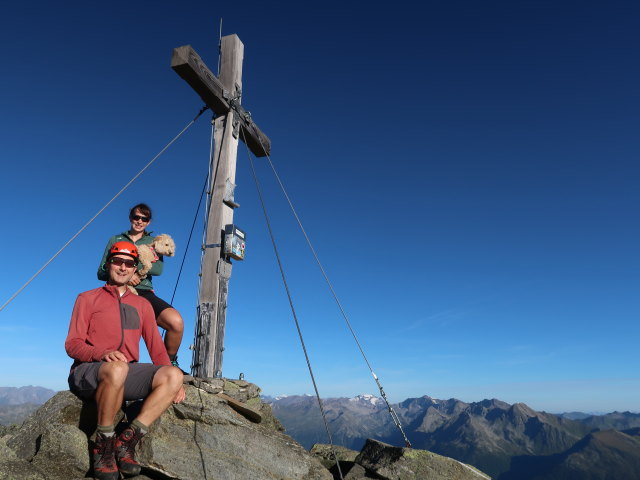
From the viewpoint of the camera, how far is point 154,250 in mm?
7195

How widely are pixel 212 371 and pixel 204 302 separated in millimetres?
1436

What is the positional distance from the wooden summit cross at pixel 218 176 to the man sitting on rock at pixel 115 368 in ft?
10.2

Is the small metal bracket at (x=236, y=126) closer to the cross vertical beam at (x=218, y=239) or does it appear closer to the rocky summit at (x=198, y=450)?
the cross vertical beam at (x=218, y=239)

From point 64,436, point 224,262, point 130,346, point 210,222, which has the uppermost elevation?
point 210,222

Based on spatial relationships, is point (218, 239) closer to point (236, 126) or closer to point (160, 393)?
point (236, 126)

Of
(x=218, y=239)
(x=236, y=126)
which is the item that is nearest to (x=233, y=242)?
(x=218, y=239)

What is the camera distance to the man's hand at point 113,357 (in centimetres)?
494

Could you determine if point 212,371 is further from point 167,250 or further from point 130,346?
point 130,346

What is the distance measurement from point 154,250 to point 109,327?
2.12 metres

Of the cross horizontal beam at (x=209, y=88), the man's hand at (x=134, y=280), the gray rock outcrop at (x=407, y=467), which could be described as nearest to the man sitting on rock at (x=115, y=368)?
the man's hand at (x=134, y=280)

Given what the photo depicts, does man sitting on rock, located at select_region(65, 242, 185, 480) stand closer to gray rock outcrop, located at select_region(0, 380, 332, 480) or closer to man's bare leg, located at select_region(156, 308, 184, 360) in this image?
gray rock outcrop, located at select_region(0, 380, 332, 480)

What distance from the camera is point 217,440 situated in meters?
6.37

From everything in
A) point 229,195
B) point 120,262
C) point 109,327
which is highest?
point 229,195

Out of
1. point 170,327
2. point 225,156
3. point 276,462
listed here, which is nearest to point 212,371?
point 170,327
